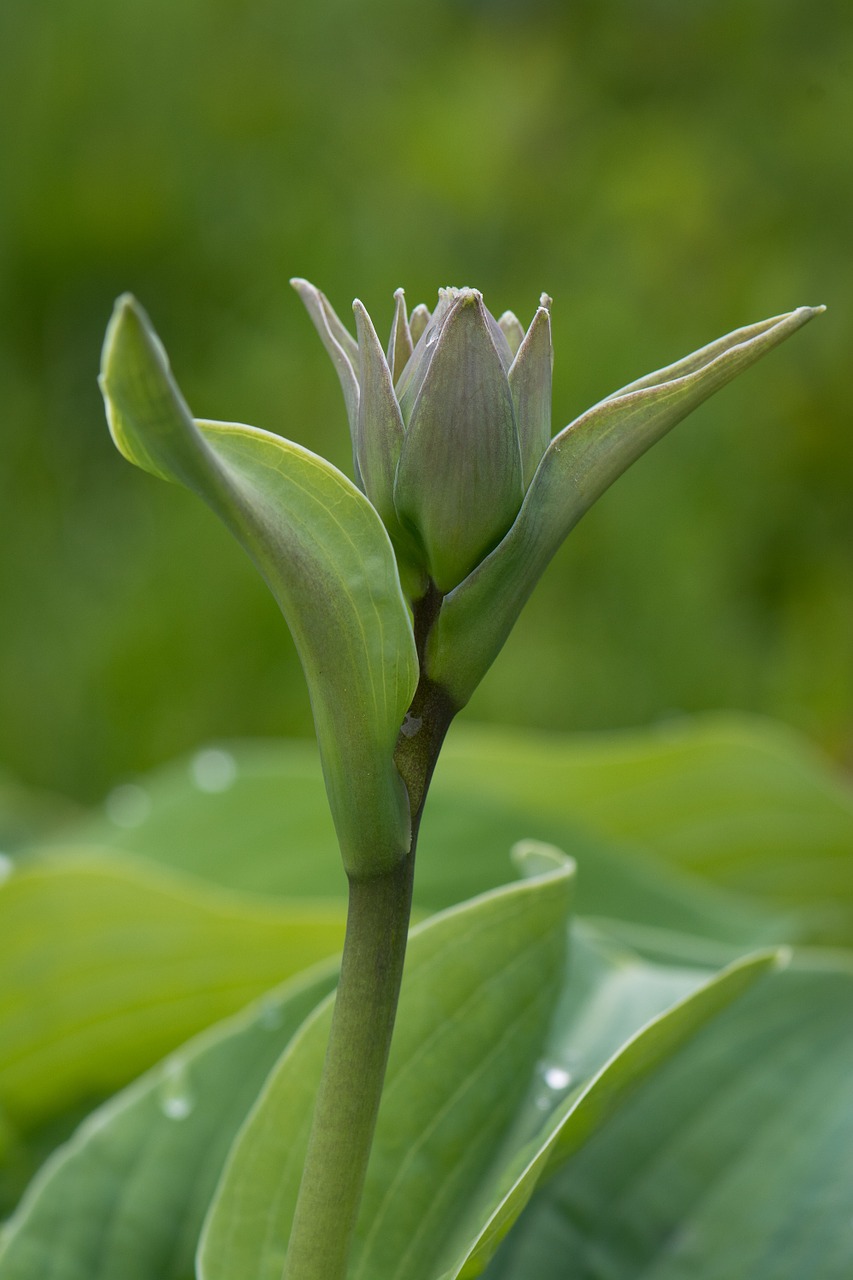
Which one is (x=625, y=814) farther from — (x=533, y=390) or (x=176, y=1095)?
(x=533, y=390)

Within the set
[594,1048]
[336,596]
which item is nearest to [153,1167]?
[594,1048]

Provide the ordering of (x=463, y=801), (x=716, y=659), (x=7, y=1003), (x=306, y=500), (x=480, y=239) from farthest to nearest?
(x=480, y=239) → (x=716, y=659) → (x=463, y=801) → (x=7, y=1003) → (x=306, y=500)

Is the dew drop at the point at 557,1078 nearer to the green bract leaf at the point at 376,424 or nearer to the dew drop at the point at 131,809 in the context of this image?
the green bract leaf at the point at 376,424

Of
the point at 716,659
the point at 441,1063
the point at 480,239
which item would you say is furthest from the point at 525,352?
the point at 480,239

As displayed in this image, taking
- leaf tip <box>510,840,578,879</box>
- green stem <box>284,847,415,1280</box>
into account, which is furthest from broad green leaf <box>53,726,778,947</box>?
green stem <box>284,847,415,1280</box>

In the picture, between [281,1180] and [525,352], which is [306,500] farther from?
[281,1180]

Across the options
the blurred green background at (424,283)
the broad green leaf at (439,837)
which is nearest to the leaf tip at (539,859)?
the broad green leaf at (439,837)

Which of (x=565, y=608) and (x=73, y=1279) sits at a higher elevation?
(x=73, y=1279)

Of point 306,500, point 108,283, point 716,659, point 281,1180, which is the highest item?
point 306,500
